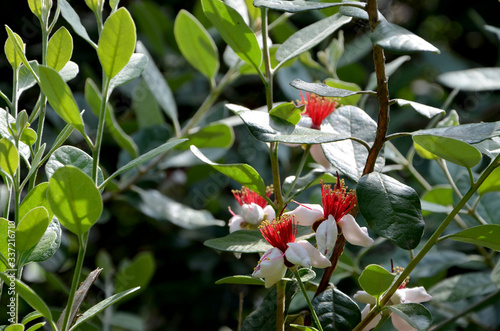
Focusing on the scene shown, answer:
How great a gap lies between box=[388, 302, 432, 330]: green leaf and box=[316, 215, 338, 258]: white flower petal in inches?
3.5

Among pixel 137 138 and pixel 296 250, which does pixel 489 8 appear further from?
pixel 296 250

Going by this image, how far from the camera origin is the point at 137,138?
1.37m

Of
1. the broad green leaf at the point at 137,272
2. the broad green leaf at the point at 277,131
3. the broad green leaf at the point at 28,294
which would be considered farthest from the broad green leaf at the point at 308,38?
the broad green leaf at the point at 137,272

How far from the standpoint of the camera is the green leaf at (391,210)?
0.58 metres

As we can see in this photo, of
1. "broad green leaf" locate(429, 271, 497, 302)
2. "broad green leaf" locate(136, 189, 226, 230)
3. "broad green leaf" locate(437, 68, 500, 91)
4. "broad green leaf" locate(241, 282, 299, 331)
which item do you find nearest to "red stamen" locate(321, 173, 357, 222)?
"broad green leaf" locate(241, 282, 299, 331)

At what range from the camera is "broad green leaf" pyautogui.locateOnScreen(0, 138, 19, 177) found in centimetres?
57

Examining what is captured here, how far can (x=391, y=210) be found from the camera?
1.95 ft

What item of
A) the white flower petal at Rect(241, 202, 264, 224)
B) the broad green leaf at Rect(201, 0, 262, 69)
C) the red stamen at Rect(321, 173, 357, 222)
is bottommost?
the white flower petal at Rect(241, 202, 264, 224)

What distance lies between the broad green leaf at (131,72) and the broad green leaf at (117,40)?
65 mm

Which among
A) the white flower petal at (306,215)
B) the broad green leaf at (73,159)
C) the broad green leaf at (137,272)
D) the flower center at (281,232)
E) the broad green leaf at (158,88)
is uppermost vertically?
the broad green leaf at (73,159)

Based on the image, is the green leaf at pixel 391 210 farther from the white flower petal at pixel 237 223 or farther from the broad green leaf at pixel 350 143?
the white flower petal at pixel 237 223

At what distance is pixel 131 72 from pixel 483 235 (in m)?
0.44

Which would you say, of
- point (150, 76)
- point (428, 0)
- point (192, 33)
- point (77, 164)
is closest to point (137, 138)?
point (150, 76)

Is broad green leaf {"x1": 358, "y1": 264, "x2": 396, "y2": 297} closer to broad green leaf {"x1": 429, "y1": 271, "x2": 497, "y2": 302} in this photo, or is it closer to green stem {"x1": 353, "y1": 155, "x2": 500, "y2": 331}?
green stem {"x1": 353, "y1": 155, "x2": 500, "y2": 331}
